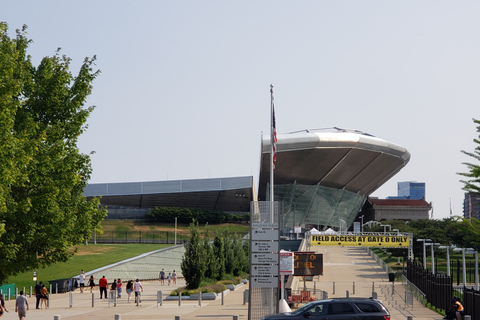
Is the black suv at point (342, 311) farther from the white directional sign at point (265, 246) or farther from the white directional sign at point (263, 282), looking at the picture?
the white directional sign at point (265, 246)

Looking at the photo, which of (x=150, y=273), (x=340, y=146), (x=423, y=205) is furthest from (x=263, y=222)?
(x=423, y=205)

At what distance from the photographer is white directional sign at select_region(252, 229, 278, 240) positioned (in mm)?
22938

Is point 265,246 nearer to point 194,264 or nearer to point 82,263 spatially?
point 194,264

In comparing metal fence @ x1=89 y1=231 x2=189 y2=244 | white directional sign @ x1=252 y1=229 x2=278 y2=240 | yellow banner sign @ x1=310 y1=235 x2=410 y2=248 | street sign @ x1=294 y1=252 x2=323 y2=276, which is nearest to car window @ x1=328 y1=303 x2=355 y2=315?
white directional sign @ x1=252 y1=229 x2=278 y2=240

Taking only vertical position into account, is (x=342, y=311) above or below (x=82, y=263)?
above

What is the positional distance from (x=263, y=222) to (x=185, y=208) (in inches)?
3940

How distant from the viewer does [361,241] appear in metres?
79.2

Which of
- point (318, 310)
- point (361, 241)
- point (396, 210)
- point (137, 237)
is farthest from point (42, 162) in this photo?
point (396, 210)

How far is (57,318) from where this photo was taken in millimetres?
22312

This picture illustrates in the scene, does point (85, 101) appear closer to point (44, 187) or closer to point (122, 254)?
point (44, 187)

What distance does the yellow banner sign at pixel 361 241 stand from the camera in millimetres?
75250

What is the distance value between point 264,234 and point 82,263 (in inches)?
1785

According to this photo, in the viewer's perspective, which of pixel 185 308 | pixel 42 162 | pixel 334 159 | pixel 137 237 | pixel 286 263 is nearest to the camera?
pixel 42 162

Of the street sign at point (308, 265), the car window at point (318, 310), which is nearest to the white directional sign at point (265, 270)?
the car window at point (318, 310)
